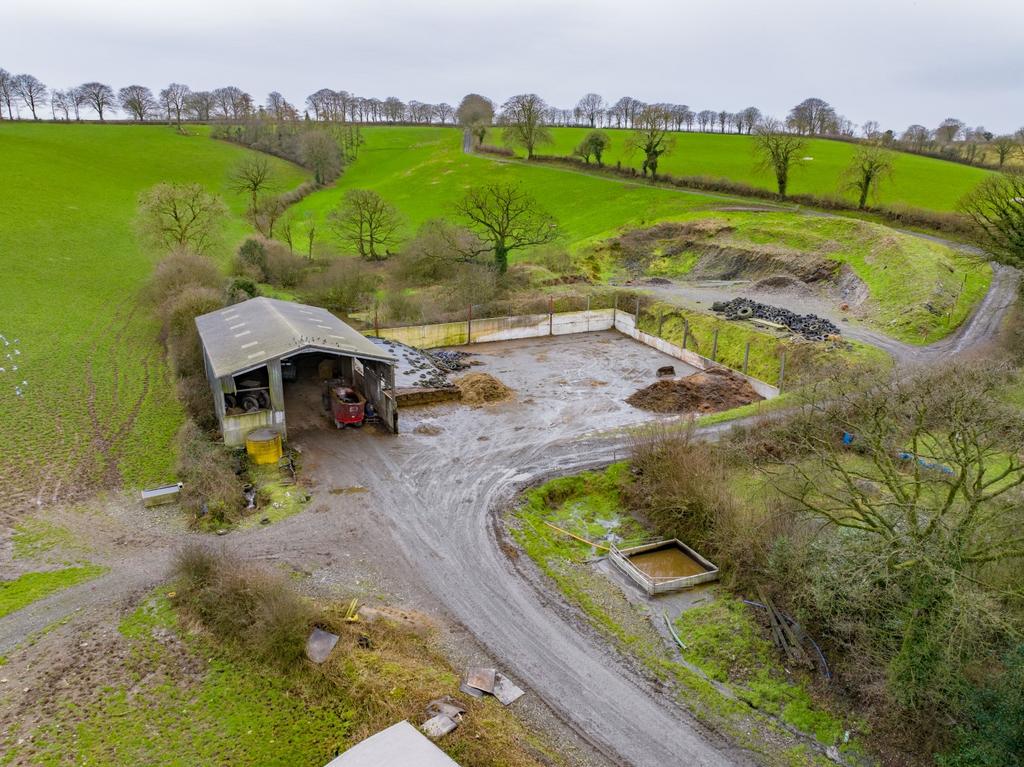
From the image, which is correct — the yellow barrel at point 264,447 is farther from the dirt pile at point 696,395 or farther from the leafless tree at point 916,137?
the leafless tree at point 916,137

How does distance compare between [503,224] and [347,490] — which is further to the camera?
[503,224]

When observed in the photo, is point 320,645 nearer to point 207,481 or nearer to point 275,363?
point 207,481

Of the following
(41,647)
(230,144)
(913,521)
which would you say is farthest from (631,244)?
(230,144)

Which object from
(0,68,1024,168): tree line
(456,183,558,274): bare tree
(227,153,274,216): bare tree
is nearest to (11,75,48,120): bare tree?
(0,68,1024,168): tree line

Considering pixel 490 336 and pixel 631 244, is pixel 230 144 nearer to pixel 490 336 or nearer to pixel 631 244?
Result: pixel 631 244

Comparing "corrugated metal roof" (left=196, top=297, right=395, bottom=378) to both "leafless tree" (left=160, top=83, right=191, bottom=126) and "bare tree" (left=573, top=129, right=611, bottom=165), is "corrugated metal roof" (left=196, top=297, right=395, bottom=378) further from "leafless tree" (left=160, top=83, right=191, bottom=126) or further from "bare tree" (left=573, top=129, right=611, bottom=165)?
"leafless tree" (left=160, top=83, right=191, bottom=126)

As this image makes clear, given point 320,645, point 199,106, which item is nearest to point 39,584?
point 320,645
